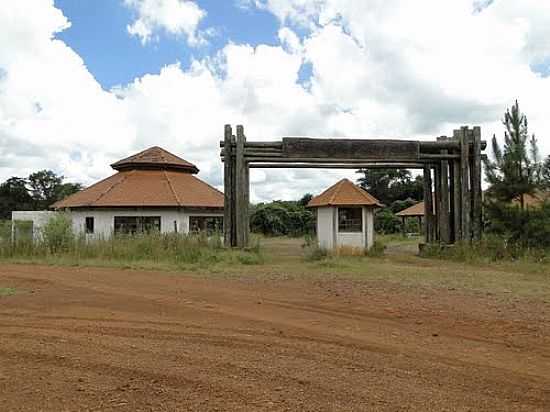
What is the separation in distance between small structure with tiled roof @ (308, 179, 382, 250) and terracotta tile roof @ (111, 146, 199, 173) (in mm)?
12014

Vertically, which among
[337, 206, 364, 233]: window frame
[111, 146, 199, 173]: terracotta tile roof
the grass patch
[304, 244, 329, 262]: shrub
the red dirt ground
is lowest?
the red dirt ground

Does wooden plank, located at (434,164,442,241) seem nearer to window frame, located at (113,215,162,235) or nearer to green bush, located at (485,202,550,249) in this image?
green bush, located at (485,202,550,249)

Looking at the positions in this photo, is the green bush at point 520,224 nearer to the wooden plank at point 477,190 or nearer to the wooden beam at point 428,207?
the wooden plank at point 477,190

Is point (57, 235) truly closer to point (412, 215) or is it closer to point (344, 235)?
point (344, 235)

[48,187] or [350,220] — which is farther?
[48,187]

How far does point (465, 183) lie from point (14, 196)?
156 feet

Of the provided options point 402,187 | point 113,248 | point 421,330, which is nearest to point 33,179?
point 402,187


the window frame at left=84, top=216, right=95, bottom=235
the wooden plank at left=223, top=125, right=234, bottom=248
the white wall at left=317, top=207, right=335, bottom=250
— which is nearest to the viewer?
the wooden plank at left=223, top=125, right=234, bottom=248

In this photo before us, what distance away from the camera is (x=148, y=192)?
93.4 feet

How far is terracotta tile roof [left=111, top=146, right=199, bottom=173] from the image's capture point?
31.0m

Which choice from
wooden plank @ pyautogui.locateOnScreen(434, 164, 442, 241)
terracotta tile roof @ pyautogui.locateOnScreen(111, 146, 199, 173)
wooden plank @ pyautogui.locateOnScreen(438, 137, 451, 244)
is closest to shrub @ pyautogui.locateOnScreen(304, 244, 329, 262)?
wooden plank @ pyautogui.locateOnScreen(438, 137, 451, 244)

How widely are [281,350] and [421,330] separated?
2043 mm

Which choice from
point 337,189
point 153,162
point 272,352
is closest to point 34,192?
point 153,162

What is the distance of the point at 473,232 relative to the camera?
2052 cm
